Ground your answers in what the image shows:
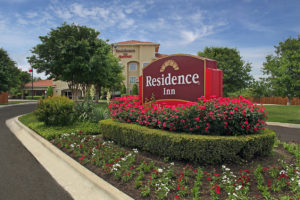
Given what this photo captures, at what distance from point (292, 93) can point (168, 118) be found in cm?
1196

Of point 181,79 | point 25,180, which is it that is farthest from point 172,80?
point 25,180

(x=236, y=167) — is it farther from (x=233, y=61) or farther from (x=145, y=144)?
(x=233, y=61)

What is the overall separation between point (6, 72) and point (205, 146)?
31.2 m

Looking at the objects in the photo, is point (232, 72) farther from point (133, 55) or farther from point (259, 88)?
point (133, 55)

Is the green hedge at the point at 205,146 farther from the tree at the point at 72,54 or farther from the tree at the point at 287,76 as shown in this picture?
the tree at the point at 72,54

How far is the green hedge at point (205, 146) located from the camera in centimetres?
452

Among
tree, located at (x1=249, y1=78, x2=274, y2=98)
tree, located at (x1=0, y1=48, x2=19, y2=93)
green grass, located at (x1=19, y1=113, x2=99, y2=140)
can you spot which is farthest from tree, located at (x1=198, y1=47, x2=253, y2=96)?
tree, located at (x1=0, y1=48, x2=19, y2=93)

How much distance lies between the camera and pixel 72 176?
476 cm

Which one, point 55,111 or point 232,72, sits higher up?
point 232,72

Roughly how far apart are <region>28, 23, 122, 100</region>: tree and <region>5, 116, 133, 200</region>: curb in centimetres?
1120

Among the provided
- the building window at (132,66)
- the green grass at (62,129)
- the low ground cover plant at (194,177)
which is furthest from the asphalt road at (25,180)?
the building window at (132,66)

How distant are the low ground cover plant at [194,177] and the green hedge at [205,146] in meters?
0.18

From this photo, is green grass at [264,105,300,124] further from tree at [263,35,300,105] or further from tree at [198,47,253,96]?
tree at [198,47,253,96]

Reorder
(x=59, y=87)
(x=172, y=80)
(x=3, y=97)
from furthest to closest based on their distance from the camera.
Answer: (x=59, y=87)
(x=3, y=97)
(x=172, y=80)
